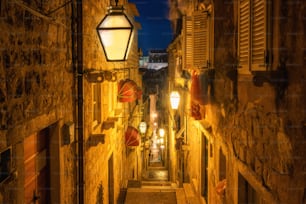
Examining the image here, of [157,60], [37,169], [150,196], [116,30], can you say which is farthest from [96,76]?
[157,60]

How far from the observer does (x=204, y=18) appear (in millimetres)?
8617

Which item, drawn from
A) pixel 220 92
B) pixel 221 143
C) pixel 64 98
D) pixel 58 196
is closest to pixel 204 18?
pixel 220 92

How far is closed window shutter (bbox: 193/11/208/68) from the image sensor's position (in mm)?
8594

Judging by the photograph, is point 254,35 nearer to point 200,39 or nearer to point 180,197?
point 200,39

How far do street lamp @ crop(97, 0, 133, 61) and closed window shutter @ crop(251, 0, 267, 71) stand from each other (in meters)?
1.99

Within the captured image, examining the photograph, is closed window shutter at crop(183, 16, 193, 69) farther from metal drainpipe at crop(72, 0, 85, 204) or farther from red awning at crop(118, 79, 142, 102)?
metal drainpipe at crop(72, 0, 85, 204)

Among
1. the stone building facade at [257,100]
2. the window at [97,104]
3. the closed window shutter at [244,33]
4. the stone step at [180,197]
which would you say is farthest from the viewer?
the stone step at [180,197]

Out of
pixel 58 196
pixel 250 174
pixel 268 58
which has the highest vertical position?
pixel 268 58

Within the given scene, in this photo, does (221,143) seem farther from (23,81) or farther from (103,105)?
(23,81)

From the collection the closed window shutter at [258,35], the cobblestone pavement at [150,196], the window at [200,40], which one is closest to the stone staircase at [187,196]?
the cobblestone pavement at [150,196]

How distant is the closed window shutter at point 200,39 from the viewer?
8.59 m

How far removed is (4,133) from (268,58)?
2.94 meters

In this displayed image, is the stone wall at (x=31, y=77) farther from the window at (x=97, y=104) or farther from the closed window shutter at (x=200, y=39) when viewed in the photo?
the closed window shutter at (x=200, y=39)

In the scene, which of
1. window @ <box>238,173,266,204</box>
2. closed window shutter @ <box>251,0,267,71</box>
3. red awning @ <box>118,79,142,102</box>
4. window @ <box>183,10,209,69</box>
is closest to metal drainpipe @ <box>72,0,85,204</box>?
window @ <box>238,173,266,204</box>
